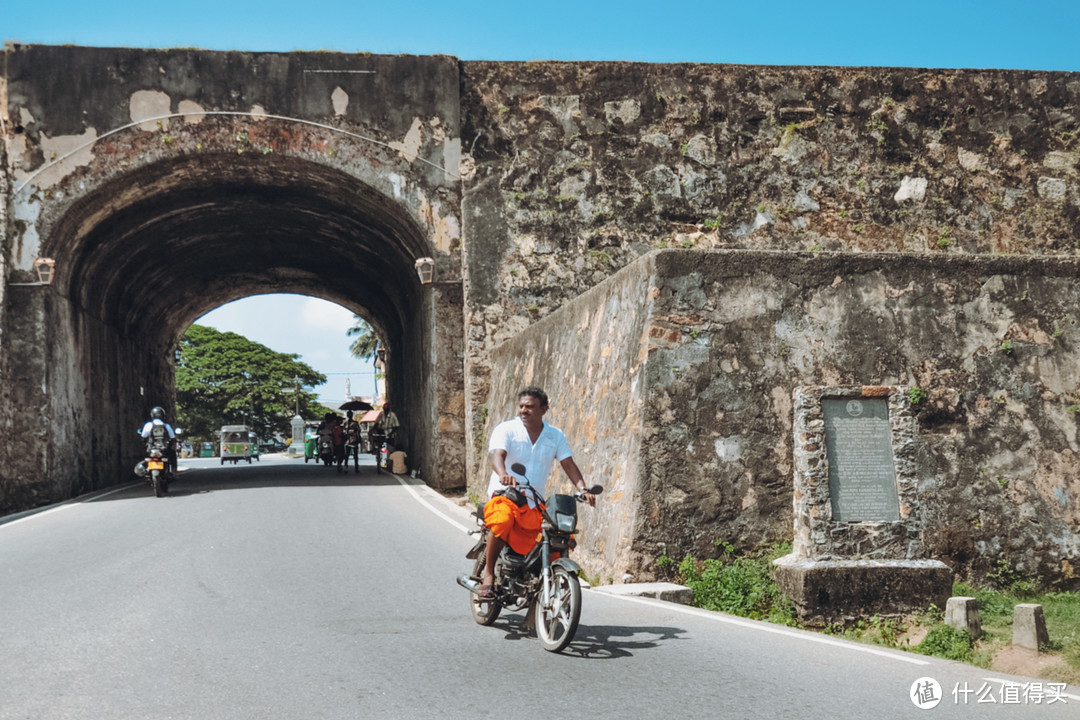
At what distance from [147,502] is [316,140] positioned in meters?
6.57

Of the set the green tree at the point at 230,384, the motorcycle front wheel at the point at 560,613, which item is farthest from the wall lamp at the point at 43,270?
the green tree at the point at 230,384

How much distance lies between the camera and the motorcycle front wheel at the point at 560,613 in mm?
5488

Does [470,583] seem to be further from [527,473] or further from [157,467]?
[157,467]

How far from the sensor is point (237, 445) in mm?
43969

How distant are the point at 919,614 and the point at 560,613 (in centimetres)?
330

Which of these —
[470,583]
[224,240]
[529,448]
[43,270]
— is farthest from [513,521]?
[224,240]

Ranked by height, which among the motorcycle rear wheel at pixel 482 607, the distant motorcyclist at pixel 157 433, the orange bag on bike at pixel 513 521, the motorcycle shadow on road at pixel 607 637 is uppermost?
the distant motorcyclist at pixel 157 433

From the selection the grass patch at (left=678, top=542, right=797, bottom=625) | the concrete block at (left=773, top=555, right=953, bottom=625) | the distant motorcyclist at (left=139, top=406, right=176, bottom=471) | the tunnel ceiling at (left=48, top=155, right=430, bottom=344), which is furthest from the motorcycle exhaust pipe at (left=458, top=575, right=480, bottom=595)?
the distant motorcyclist at (left=139, top=406, right=176, bottom=471)

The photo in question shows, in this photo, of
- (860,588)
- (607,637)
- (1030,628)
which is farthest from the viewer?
(860,588)

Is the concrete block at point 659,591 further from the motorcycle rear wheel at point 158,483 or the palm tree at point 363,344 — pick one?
the palm tree at point 363,344

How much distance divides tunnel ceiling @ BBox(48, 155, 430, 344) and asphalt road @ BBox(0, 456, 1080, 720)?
9.49 m

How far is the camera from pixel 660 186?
1788cm

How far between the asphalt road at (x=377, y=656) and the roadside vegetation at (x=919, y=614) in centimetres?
74

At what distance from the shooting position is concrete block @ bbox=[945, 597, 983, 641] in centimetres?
683
